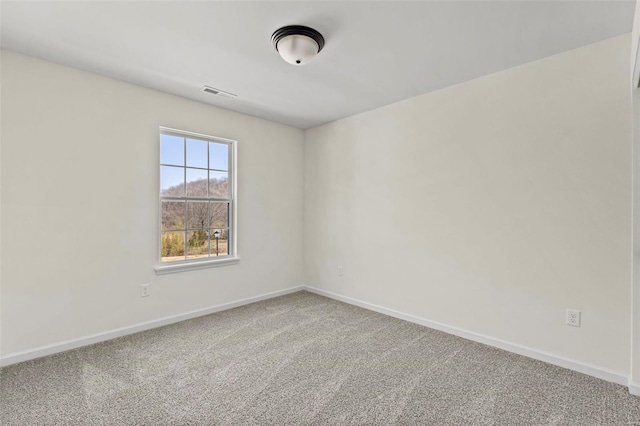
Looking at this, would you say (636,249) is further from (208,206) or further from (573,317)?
(208,206)

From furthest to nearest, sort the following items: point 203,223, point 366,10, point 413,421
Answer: point 203,223 → point 366,10 → point 413,421

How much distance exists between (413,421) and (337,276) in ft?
8.12

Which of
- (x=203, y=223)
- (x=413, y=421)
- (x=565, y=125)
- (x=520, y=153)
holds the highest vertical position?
(x=565, y=125)

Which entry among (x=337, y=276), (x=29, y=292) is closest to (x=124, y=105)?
(x=29, y=292)

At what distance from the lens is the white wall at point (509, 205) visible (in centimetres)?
227

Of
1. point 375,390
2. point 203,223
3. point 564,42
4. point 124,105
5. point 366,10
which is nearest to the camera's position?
point 366,10

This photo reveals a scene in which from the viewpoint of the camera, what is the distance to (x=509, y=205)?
2734 mm

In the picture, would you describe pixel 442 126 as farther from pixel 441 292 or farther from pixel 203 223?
pixel 203 223

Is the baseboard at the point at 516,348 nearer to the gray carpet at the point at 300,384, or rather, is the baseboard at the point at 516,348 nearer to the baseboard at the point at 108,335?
the gray carpet at the point at 300,384

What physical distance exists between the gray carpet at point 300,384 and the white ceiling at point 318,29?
2.43 m

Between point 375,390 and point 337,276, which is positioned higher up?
point 337,276

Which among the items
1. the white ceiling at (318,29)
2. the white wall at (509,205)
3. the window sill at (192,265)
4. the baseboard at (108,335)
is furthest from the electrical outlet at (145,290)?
the white wall at (509,205)

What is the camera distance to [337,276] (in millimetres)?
4254

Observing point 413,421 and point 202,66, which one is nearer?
point 413,421
